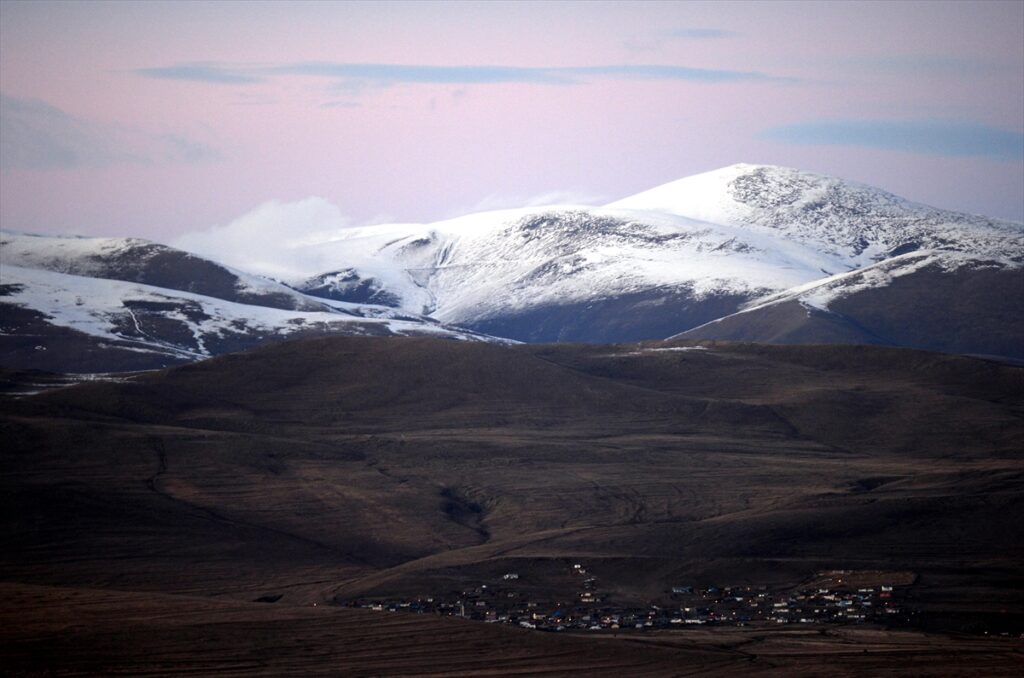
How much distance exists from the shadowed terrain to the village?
1.79m

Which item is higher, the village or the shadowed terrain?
the shadowed terrain

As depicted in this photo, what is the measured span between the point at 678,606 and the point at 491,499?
33.4 meters

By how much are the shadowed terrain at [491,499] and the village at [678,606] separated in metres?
1.79

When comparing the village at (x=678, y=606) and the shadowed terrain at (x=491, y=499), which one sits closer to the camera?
the shadowed terrain at (x=491, y=499)

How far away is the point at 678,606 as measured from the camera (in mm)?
84938

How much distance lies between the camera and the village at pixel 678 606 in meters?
79.4

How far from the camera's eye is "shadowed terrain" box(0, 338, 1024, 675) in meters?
69.8

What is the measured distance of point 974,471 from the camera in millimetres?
120750

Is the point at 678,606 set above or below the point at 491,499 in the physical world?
below

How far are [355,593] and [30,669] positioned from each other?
1072 inches

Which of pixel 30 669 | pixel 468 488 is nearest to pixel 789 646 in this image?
pixel 30 669

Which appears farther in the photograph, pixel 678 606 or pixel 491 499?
pixel 491 499

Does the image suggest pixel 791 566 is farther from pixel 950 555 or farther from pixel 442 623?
pixel 442 623

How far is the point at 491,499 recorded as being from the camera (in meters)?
116
